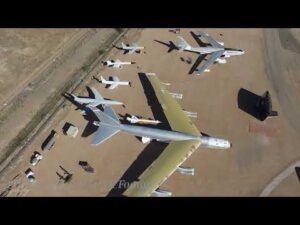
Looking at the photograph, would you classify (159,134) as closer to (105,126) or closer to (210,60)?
(105,126)

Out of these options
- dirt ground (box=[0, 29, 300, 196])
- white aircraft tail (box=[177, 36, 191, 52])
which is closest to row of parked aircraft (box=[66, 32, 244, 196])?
dirt ground (box=[0, 29, 300, 196])

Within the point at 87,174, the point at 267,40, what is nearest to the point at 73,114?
the point at 87,174

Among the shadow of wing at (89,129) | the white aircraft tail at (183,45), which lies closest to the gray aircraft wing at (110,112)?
the shadow of wing at (89,129)

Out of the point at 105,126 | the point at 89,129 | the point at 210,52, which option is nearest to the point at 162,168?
the point at 105,126
